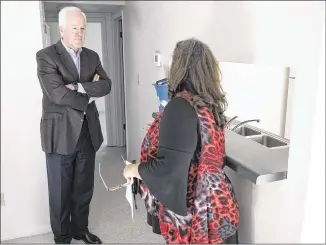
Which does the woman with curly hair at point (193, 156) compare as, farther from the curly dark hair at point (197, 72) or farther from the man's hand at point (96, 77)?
the man's hand at point (96, 77)

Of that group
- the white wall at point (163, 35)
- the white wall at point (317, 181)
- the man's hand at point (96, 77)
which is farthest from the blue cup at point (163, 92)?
the white wall at point (317, 181)

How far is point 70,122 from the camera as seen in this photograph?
4.42ft

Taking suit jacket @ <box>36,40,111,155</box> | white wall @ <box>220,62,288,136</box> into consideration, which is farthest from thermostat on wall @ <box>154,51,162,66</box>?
white wall @ <box>220,62,288,136</box>

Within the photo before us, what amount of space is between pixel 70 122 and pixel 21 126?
251mm

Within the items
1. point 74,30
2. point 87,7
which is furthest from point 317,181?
point 87,7

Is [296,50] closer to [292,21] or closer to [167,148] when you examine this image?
[292,21]

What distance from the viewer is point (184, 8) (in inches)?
41.3

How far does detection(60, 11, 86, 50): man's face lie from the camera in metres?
1.27

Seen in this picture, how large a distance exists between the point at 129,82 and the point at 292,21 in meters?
1.33

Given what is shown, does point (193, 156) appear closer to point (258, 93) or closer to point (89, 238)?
point (258, 93)

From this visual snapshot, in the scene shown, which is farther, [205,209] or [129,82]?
[129,82]

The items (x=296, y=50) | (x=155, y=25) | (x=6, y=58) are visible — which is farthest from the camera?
(x=155, y=25)

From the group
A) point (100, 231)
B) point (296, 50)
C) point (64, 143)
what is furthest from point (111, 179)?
point (296, 50)

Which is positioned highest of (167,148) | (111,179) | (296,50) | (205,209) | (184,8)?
(184,8)
